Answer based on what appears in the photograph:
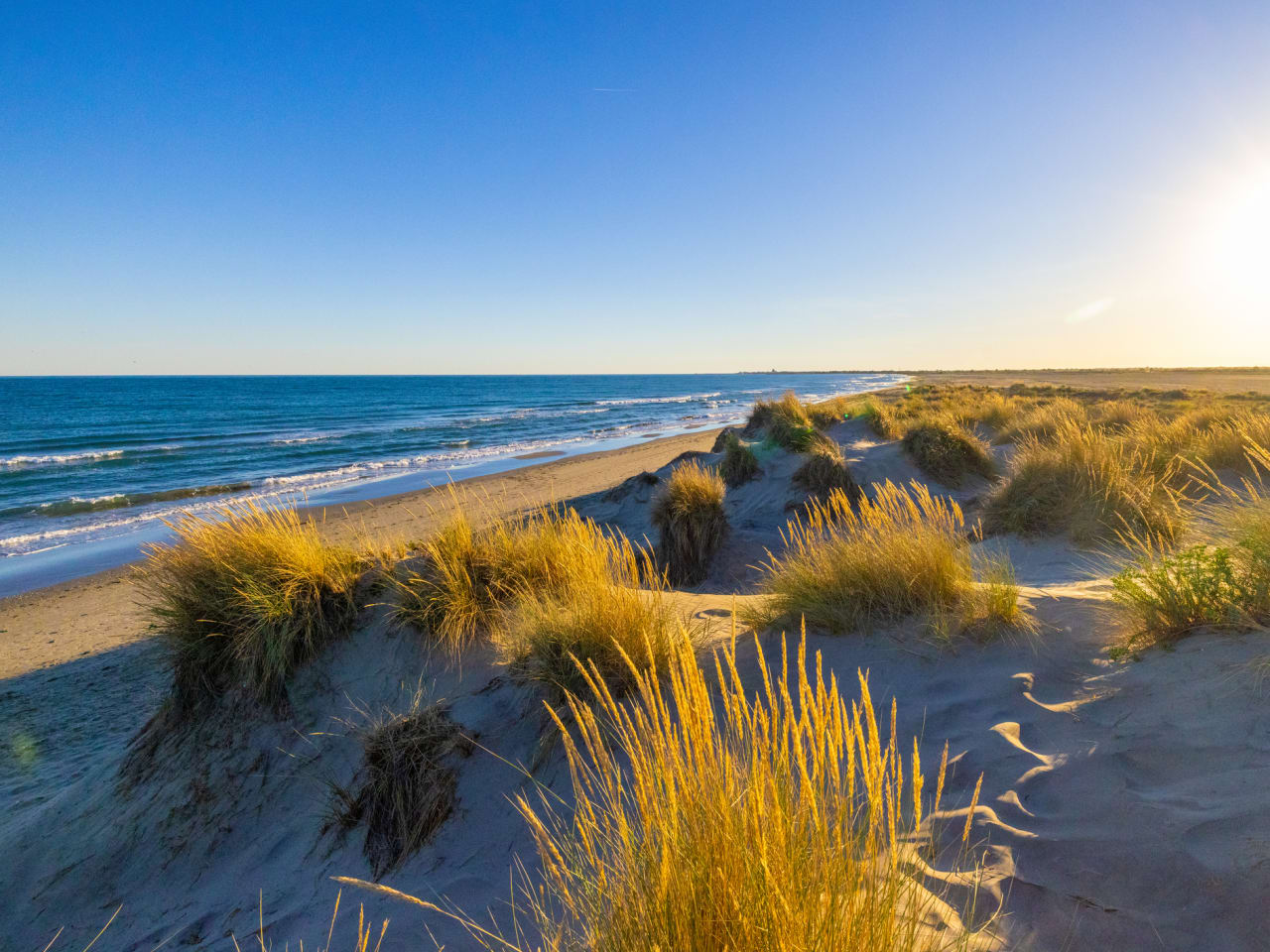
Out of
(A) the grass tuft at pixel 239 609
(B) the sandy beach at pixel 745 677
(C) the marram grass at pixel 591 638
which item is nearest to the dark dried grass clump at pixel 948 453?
(B) the sandy beach at pixel 745 677

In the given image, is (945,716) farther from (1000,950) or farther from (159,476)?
(159,476)

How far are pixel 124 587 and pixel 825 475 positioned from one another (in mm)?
12847

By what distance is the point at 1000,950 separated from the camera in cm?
196

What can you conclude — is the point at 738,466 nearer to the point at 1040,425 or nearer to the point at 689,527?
the point at 689,527

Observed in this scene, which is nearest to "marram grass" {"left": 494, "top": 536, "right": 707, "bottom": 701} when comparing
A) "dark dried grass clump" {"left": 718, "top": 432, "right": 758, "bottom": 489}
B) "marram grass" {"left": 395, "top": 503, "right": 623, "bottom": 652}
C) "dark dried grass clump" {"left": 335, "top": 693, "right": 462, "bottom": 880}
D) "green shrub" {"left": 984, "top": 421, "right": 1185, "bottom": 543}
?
"marram grass" {"left": 395, "top": 503, "right": 623, "bottom": 652}

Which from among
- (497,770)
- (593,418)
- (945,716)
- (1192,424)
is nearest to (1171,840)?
(945,716)

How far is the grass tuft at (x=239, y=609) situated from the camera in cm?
479

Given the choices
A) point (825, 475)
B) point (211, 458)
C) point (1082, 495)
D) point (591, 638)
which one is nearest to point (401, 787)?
point (591, 638)

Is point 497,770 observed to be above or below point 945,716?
below

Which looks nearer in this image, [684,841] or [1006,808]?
[684,841]

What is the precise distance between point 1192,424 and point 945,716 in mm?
10963

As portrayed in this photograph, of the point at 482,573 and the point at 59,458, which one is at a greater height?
the point at 482,573

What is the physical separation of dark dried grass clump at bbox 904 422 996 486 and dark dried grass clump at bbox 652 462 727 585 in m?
4.83

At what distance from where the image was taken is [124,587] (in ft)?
35.6
